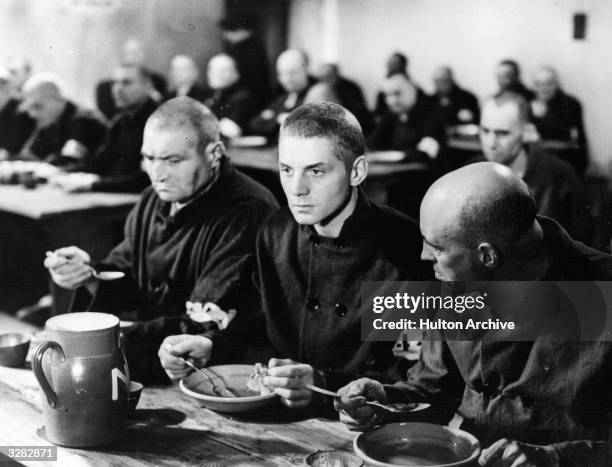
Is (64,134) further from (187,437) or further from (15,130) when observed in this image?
(187,437)

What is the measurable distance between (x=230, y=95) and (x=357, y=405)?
6.10m

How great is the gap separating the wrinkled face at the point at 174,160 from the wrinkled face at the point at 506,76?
17.9 ft

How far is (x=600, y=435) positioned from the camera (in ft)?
4.71

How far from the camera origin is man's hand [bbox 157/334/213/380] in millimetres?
1663

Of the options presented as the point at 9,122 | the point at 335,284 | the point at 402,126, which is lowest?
the point at 335,284

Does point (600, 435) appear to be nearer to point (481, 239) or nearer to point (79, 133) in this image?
point (481, 239)

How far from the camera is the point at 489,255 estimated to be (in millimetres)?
1407

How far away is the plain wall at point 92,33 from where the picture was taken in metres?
7.75

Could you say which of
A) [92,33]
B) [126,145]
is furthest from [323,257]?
[92,33]

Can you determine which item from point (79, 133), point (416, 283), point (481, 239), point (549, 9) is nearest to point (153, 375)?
point (416, 283)

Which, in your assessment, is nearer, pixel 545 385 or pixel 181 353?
pixel 545 385

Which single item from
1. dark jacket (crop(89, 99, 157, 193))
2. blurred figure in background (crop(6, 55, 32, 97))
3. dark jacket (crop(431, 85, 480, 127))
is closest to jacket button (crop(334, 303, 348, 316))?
dark jacket (crop(89, 99, 157, 193))

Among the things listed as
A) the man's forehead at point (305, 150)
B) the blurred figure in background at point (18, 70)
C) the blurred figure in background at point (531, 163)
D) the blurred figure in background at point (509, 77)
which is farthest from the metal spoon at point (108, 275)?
the blurred figure in background at point (509, 77)

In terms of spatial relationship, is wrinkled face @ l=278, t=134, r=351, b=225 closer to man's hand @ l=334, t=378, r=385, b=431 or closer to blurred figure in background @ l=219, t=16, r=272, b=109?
man's hand @ l=334, t=378, r=385, b=431
